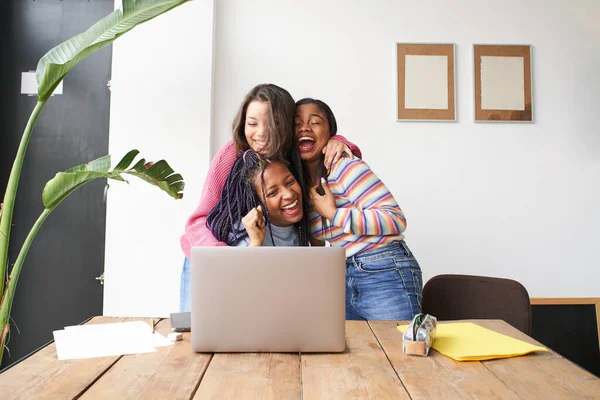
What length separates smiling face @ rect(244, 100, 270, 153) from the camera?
2.03 meters

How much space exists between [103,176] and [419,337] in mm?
1543

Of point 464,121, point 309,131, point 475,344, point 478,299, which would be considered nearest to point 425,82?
point 464,121

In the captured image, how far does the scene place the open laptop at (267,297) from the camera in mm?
1172

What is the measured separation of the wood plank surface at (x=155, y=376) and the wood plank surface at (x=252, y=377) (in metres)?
0.03

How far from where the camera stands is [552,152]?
3207 mm

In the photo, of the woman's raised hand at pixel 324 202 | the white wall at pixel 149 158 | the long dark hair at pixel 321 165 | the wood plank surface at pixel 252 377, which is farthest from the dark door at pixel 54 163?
the wood plank surface at pixel 252 377

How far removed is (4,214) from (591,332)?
3.17m

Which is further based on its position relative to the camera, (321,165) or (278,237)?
(321,165)

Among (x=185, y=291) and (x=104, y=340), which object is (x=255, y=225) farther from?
(x=104, y=340)

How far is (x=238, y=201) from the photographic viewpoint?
78.9 inches

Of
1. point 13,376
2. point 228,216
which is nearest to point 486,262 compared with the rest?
point 228,216

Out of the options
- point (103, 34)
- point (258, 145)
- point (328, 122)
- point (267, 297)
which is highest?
point (103, 34)

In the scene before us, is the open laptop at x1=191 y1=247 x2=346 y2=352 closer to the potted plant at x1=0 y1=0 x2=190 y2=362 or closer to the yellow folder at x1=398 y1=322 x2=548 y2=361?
the yellow folder at x1=398 y1=322 x2=548 y2=361

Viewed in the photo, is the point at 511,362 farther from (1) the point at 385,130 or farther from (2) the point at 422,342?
(1) the point at 385,130
